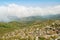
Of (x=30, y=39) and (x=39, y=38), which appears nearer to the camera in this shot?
(x=39, y=38)

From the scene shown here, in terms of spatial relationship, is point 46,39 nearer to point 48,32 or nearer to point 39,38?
point 39,38

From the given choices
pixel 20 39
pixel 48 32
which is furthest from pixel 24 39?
Result: pixel 48 32

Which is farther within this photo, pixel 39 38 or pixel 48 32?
pixel 48 32

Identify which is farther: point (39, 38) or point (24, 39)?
point (24, 39)

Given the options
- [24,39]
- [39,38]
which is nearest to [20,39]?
[24,39]

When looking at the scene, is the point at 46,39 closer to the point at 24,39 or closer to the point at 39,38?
the point at 39,38

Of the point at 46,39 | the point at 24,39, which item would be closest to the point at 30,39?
the point at 24,39

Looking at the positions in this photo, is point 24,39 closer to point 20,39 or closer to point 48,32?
point 20,39
